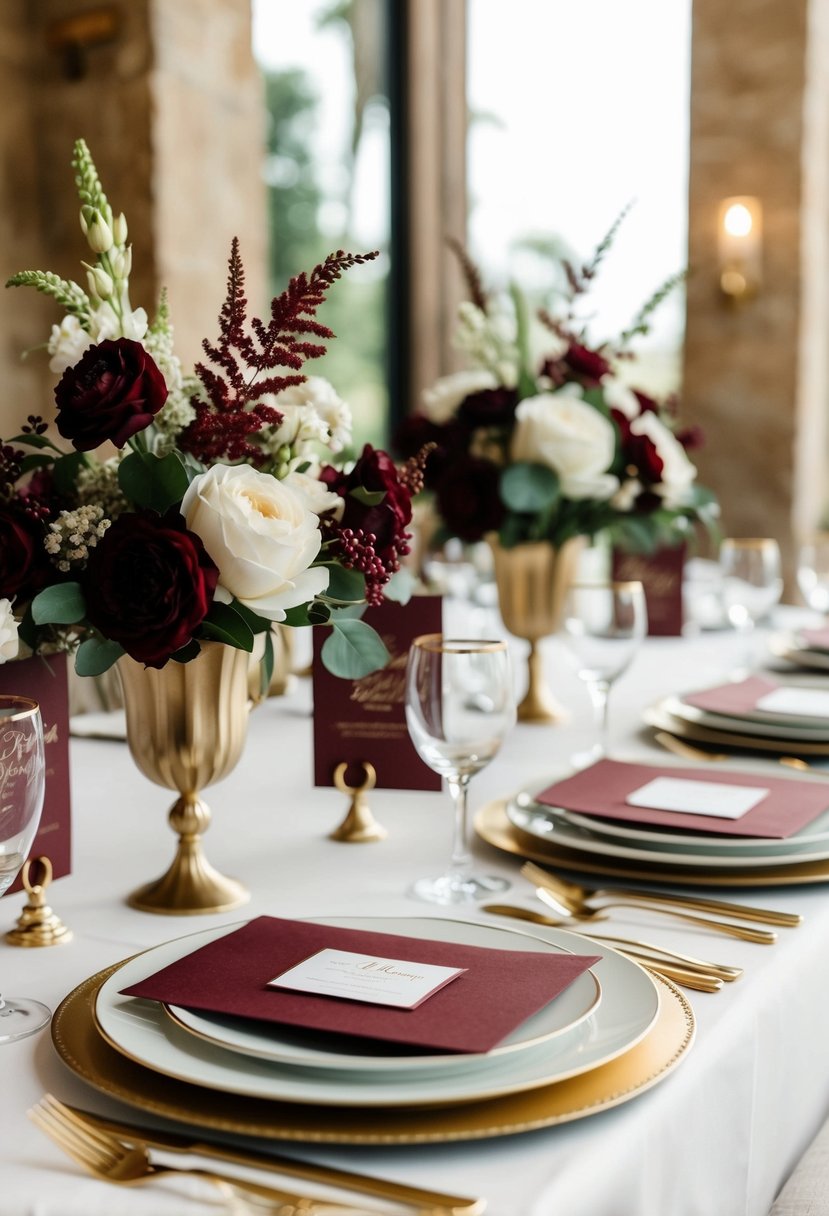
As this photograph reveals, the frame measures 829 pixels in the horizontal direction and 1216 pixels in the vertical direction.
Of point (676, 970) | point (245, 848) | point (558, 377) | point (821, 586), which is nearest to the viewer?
point (676, 970)

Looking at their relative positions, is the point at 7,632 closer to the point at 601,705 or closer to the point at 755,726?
the point at 601,705

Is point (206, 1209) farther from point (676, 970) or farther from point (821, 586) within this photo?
point (821, 586)

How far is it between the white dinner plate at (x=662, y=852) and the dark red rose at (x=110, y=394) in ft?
1.66

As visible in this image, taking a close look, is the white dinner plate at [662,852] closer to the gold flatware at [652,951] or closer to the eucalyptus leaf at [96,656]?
the gold flatware at [652,951]

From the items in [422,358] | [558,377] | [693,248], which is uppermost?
[693,248]

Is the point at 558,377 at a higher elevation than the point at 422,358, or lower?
lower

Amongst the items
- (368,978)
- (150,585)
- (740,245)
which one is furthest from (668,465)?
(740,245)

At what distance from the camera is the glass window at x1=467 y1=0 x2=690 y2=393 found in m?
4.53

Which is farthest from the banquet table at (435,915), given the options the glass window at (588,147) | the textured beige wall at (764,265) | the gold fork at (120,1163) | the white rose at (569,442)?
the glass window at (588,147)

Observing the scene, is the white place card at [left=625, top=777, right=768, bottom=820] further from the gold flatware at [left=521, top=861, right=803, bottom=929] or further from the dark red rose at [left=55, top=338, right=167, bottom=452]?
the dark red rose at [left=55, top=338, right=167, bottom=452]

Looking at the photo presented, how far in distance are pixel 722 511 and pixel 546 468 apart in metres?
2.83

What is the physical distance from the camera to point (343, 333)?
4766mm

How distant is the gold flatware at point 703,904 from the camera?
999mm

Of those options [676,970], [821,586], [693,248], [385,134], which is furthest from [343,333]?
[676,970]
